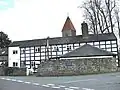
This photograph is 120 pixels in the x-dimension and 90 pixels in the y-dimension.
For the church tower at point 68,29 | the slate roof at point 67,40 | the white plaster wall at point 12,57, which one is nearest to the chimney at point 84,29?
the slate roof at point 67,40

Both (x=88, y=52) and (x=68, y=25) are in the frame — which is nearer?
(x=88, y=52)

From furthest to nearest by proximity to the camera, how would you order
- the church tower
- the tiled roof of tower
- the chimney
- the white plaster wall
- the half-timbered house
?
the tiled roof of tower, the church tower, the white plaster wall, the chimney, the half-timbered house

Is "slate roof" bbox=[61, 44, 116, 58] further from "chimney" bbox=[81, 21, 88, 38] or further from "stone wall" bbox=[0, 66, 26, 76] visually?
"chimney" bbox=[81, 21, 88, 38]

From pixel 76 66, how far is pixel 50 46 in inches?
809

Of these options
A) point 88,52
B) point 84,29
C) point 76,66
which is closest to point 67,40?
point 84,29

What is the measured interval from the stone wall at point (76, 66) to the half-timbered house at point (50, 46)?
11.2 m

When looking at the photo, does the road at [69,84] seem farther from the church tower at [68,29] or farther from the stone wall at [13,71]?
the church tower at [68,29]

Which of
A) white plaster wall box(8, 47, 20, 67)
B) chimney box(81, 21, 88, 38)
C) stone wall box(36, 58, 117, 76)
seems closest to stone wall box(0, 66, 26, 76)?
stone wall box(36, 58, 117, 76)

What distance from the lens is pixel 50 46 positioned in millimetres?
60469

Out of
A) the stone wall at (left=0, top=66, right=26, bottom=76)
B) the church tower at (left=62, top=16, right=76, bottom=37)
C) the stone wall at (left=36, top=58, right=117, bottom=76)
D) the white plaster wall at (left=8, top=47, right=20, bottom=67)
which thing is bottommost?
the stone wall at (left=0, top=66, right=26, bottom=76)

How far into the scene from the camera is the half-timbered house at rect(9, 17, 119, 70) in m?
54.2

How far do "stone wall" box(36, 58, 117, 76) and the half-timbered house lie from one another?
11.2 m

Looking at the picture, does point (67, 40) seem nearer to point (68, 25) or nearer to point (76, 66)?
point (68, 25)

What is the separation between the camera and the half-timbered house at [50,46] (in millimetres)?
54250
